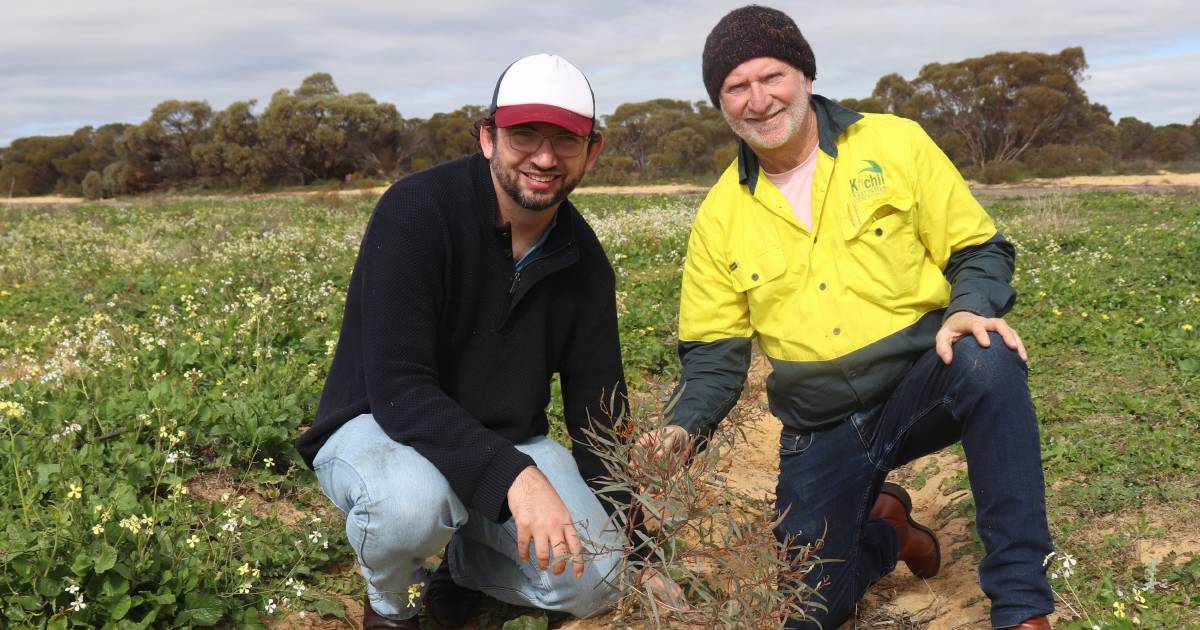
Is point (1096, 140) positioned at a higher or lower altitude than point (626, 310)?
higher

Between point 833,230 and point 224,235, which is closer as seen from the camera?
point 833,230

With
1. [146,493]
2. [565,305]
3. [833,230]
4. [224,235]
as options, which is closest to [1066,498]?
[833,230]

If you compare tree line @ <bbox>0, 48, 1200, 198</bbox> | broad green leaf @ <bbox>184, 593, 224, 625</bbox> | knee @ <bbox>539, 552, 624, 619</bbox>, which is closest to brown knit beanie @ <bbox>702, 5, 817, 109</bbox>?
knee @ <bbox>539, 552, 624, 619</bbox>

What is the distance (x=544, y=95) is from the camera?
260 centimetres

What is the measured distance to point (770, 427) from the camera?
16.8 feet

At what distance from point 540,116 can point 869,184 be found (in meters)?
1.02

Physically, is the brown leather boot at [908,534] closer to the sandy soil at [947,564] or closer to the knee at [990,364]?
the sandy soil at [947,564]

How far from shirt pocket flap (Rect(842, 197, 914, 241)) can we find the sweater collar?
212 millimetres

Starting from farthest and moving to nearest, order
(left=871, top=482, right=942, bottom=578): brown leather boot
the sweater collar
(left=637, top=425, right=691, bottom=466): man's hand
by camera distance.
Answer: (left=871, top=482, right=942, bottom=578): brown leather boot
the sweater collar
(left=637, top=425, right=691, bottom=466): man's hand

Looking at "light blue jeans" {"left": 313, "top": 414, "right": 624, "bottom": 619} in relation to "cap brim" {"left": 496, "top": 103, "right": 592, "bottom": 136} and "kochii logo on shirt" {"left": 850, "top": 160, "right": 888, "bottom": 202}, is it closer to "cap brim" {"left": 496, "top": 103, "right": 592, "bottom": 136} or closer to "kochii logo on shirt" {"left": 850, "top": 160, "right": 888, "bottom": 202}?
"cap brim" {"left": 496, "top": 103, "right": 592, "bottom": 136}

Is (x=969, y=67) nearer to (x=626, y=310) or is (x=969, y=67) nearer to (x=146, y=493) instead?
(x=626, y=310)

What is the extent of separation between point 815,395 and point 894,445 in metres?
0.27

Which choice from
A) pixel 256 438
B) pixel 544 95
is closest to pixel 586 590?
pixel 544 95

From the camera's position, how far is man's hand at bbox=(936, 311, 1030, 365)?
8.21 feet
